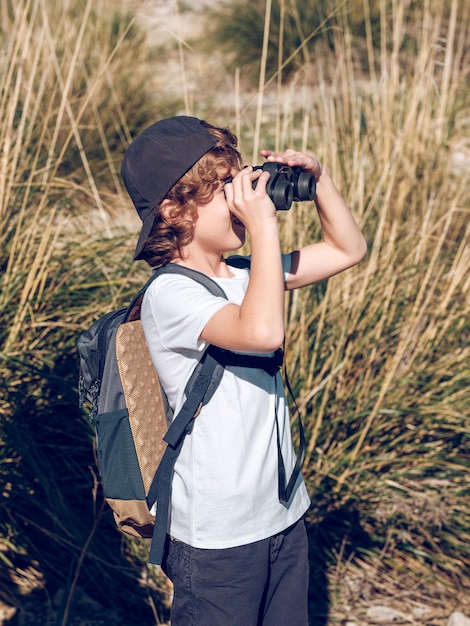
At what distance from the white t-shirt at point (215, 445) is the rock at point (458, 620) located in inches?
46.5

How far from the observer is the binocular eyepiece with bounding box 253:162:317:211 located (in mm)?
1788

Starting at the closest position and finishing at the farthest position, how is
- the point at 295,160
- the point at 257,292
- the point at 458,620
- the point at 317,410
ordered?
the point at 257,292 → the point at 295,160 → the point at 458,620 → the point at 317,410

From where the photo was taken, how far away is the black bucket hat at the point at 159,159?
1.91 metres

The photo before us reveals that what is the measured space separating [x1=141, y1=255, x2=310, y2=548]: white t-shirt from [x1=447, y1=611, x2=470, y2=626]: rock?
46.5 inches

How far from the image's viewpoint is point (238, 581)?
1854 millimetres

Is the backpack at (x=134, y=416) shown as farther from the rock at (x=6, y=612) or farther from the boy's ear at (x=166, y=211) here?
the rock at (x=6, y=612)

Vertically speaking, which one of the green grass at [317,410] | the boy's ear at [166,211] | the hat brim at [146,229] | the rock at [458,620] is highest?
the boy's ear at [166,211]

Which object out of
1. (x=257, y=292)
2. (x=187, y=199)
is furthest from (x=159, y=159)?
(x=257, y=292)

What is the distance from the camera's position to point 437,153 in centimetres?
420

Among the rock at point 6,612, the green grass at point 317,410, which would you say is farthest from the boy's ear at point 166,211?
the rock at point 6,612

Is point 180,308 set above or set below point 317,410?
above

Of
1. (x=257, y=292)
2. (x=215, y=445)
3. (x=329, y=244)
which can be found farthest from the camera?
(x=329, y=244)

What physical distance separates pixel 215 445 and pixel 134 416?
0.71 feet

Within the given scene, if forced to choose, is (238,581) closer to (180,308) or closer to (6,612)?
(180,308)
